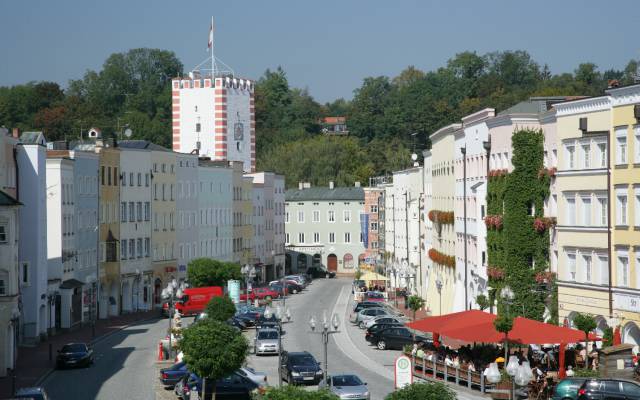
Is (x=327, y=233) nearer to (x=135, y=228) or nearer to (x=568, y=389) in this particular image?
(x=135, y=228)

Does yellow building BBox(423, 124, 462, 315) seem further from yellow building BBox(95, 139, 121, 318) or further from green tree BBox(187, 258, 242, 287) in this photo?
yellow building BBox(95, 139, 121, 318)

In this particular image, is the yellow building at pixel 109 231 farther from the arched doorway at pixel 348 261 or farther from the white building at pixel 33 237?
the arched doorway at pixel 348 261

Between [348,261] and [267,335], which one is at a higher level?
[348,261]

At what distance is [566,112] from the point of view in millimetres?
59469

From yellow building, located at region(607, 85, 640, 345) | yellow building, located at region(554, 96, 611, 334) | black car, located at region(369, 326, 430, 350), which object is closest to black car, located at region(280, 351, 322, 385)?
yellow building, located at region(554, 96, 611, 334)

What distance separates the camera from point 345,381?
47.1m

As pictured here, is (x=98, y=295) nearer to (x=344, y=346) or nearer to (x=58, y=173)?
(x=58, y=173)

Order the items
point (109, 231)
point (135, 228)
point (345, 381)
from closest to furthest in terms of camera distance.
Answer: point (345, 381) → point (109, 231) → point (135, 228)

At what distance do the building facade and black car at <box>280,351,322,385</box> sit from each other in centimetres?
11031

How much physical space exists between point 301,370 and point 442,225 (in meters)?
43.7

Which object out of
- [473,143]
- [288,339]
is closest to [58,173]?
[288,339]

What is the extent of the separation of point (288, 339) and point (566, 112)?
75.1 feet

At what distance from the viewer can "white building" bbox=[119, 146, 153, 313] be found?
102 meters

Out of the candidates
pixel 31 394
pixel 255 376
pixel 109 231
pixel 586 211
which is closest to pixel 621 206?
pixel 586 211
